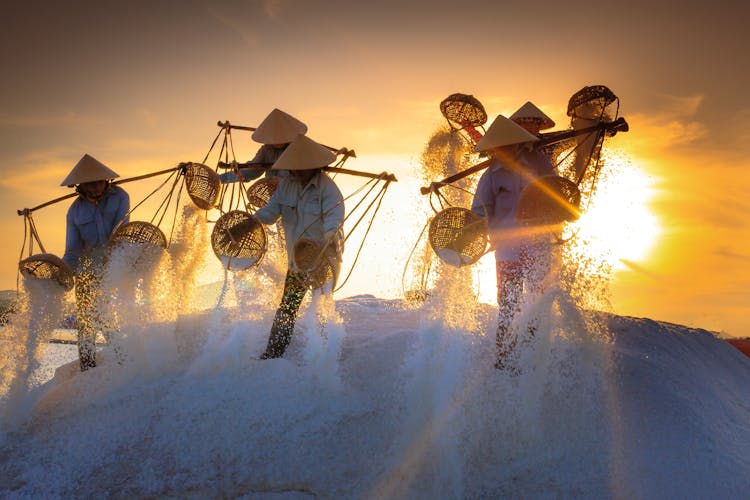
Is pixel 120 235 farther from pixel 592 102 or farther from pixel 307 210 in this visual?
pixel 592 102

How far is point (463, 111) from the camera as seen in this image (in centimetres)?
562

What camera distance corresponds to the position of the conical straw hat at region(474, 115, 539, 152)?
13.3 feet

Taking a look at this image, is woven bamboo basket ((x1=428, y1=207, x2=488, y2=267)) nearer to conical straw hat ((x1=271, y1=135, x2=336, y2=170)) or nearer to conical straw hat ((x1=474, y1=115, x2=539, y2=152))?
conical straw hat ((x1=474, y1=115, x2=539, y2=152))

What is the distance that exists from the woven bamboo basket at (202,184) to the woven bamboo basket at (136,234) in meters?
0.47

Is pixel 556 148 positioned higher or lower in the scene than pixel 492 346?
higher

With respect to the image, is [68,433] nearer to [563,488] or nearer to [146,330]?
[146,330]

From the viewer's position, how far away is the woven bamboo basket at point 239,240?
4574 mm

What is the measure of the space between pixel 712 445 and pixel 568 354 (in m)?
1.06

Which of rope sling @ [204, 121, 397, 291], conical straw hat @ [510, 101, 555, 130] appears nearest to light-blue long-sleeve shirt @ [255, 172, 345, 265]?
rope sling @ [204, 121, 397, 291]

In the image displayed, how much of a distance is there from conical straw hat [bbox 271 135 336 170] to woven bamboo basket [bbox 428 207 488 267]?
0.98 meters

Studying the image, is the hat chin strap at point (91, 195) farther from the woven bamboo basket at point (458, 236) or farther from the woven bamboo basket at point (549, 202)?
the woven bamboo basket at point (549, 202)

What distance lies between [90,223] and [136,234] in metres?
0.45

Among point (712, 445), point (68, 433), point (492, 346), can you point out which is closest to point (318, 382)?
point (492, 346)

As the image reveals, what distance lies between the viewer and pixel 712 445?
3904 mm
